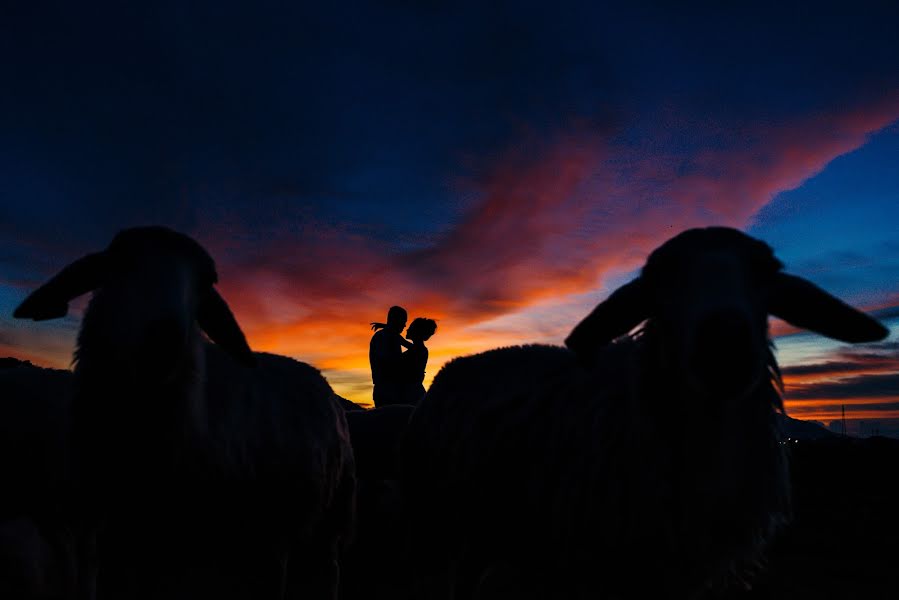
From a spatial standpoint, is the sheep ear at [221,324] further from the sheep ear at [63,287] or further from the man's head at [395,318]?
the man's head at [395,318]

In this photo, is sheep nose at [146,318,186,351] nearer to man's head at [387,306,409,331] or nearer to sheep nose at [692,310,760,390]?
sheep nose at [692,310,760,390]

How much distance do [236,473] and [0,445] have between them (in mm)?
2331

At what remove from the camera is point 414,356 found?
28.9ft

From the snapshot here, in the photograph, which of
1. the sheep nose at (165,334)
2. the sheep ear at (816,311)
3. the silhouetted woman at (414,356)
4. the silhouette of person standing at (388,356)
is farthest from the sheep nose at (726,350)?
the silhouetted woman at (414,356)

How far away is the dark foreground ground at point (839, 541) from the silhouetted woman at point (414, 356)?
205 inches

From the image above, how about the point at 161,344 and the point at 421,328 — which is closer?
the point at 161,344

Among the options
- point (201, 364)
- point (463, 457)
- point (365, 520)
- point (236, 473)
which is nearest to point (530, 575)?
point (463, 457)

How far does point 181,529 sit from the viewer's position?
10.8ft

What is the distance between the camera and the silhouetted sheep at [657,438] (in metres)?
2.63

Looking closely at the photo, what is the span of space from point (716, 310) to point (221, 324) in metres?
2.93

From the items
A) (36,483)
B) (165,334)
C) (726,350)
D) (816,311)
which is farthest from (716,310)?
(36,483)

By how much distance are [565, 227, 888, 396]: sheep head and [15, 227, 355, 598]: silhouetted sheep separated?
2.26 meters

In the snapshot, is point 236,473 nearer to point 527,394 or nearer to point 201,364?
point 201,364

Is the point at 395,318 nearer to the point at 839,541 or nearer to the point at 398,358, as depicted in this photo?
the point at 398,358
